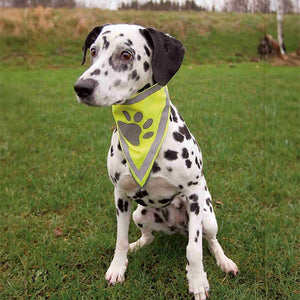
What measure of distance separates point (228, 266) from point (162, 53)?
1714mm

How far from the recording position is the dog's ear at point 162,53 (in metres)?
2.26

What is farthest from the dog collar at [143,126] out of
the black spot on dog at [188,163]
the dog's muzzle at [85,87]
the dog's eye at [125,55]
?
the dog's muzzle at [85,87]

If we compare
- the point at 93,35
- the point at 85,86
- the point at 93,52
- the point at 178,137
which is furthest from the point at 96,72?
the point at 178,137

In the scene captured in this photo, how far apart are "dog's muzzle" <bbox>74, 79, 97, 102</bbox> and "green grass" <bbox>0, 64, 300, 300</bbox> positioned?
4.96ft

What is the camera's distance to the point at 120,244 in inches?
114

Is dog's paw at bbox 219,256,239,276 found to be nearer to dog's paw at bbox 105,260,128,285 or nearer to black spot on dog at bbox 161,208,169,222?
black spot on dog at bbox 161,208,169,222

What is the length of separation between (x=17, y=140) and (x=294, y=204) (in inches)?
168

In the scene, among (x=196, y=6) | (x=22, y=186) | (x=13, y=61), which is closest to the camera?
(x=196, y=6)

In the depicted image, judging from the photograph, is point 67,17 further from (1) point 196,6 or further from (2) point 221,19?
(2) point 221,19

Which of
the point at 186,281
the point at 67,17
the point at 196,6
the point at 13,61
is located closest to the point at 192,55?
the point at 196,6

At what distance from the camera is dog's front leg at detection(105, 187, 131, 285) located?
112 inches

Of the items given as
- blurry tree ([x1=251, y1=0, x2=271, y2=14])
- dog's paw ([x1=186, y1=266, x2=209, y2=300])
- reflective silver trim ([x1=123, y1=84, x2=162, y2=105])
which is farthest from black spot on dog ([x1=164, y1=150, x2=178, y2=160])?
blurry tree ([x1=251, y1=0, x2=271, y2=14])

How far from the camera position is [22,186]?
4.52 meters

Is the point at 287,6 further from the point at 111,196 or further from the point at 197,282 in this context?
the point at 197,282
